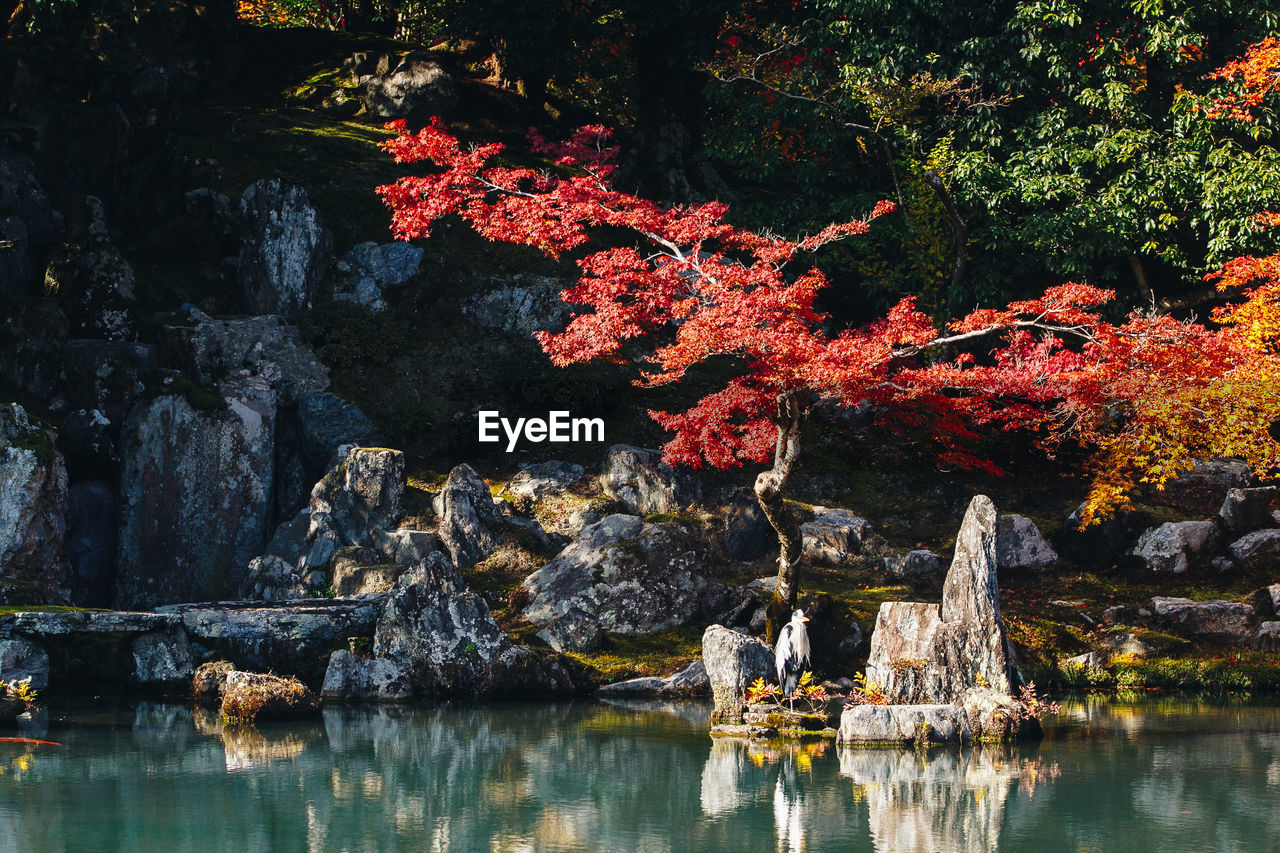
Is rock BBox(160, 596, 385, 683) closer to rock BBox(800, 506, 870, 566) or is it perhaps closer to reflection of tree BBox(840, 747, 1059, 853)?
reflection of tree BBox(840, 747, 1059, 853)

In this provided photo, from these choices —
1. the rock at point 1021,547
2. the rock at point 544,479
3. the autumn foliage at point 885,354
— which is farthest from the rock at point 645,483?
the rock at point 1021,547

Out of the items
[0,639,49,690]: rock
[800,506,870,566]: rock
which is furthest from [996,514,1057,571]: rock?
[0,639,49,690]: rock

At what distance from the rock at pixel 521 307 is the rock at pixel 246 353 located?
354cm

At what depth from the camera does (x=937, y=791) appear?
32.0 feet

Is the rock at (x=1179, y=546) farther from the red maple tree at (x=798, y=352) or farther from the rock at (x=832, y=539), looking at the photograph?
the rock at (x=832, y=539)

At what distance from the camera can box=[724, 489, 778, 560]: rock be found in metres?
19.1

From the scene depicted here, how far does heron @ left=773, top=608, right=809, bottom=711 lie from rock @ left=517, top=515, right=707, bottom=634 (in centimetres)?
371

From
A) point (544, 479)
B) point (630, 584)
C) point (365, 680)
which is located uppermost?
point (544, 479)

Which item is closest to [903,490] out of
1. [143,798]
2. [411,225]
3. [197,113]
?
[411,225]

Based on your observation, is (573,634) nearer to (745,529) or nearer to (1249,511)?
(745,529)

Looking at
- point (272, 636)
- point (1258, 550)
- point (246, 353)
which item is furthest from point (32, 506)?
point (1258, 550)

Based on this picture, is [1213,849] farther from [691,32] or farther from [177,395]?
[691,32]

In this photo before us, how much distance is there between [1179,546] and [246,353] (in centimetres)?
1586

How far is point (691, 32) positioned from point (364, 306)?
8811 mm
